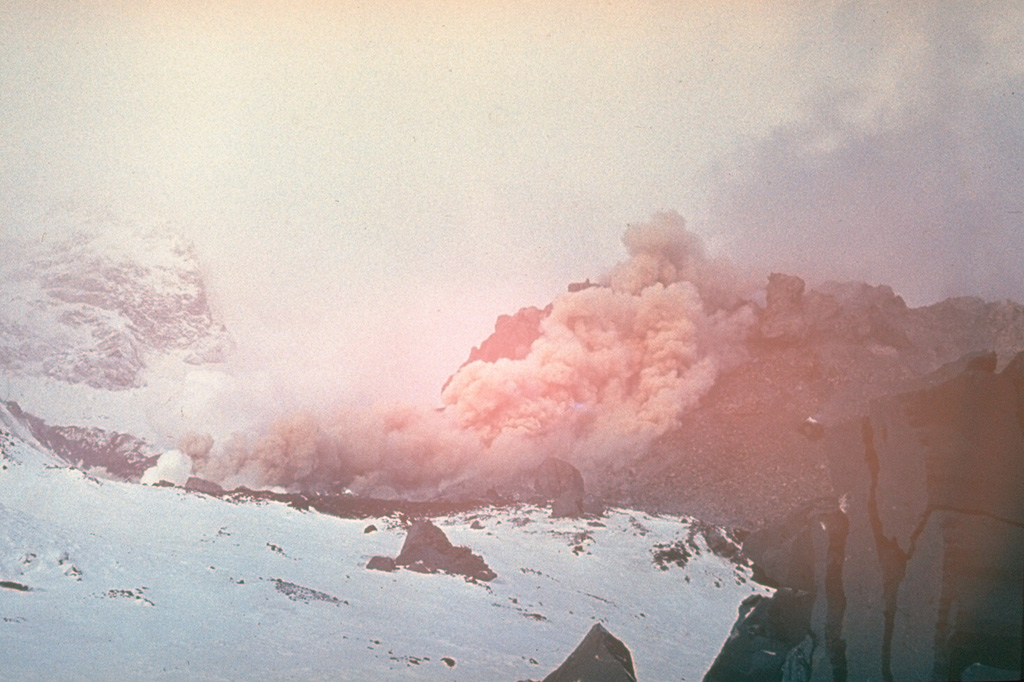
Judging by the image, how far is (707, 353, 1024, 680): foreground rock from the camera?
9367mm

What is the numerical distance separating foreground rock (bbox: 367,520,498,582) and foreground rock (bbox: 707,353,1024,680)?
9332mm

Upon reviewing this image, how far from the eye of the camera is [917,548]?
10.1 metres

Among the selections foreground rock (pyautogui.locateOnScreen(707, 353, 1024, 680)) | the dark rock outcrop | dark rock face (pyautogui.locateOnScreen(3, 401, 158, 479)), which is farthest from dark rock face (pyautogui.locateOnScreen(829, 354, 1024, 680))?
dark rock face (pyautogui.locateOnScreen(3, 401, 158, 479))

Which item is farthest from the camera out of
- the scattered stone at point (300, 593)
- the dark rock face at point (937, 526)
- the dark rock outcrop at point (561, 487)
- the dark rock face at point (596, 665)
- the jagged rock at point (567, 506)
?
the dark rock outcrop at point (561, 487)

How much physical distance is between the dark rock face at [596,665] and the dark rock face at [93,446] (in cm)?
1768

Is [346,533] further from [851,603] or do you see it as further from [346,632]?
[851,603]

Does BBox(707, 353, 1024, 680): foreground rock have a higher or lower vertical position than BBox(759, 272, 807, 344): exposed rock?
lower

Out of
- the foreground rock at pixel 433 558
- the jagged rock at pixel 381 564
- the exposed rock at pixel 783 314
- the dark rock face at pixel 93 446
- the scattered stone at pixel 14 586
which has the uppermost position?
the exposed rock at pixel 783 314

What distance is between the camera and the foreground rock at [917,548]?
9.37 metres

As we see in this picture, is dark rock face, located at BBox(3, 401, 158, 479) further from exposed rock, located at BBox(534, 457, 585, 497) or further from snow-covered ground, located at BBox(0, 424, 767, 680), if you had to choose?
exposed rock, located at BBox(534, 457, 585, 497)

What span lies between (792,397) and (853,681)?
65.6 feet

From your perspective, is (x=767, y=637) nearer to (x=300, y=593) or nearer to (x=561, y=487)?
(x=300, y=593)

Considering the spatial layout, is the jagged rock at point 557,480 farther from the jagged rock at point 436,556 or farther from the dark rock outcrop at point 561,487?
the jagged rock at point 436,556

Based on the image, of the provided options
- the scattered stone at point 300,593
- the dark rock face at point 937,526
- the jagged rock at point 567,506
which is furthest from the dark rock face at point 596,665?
the jagged rock at point 567,506
